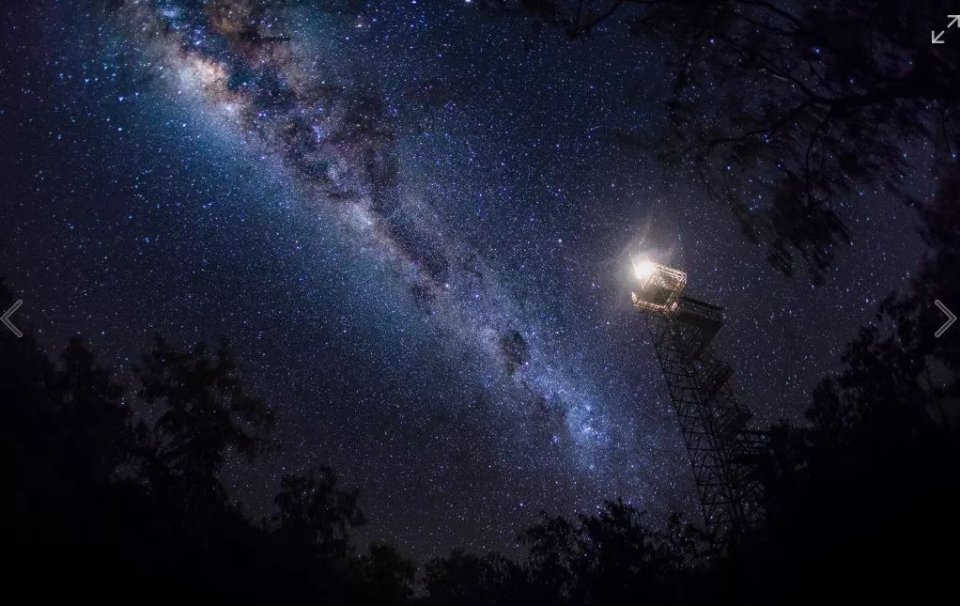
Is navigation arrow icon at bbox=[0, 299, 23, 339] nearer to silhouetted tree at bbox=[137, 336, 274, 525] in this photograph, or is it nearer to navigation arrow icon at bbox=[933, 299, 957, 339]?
silhouetted tree at bbox=[137, 336, 274, 525]

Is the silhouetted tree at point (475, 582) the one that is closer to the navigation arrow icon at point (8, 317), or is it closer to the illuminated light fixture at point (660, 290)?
the illuminated light fixture at point (660, 290)

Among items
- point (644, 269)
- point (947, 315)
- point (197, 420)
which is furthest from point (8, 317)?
point (947, 315)

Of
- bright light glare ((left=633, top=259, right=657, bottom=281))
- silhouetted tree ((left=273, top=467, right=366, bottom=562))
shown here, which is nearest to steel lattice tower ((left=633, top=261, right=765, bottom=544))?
bright light glare ((left=633, top=259, right=657, bottom=281))

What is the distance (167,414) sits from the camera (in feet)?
74.6

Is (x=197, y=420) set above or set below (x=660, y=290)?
below

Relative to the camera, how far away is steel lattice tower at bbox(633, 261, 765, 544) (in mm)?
21438

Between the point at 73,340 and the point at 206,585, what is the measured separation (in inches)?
787

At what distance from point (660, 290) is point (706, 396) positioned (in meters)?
5.50

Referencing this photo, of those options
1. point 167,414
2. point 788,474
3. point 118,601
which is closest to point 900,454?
point 788,474

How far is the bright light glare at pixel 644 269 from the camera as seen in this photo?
88.6 ft

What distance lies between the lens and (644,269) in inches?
1078

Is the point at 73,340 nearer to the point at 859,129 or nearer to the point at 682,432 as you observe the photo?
the point at 682,432

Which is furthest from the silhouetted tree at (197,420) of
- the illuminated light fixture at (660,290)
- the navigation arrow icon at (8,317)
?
the illuminated light fixture at (660,290)

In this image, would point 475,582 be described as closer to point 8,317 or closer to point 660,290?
point 660,290
